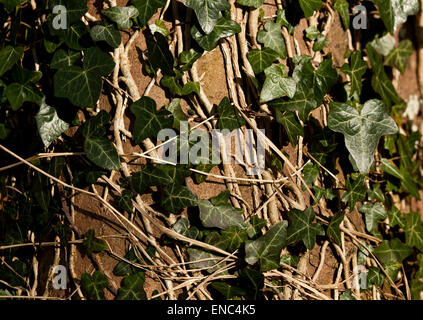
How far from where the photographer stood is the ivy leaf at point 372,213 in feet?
4.31

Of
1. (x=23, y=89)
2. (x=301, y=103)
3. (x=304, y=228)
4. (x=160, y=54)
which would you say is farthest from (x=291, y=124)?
(x=23, y=89)

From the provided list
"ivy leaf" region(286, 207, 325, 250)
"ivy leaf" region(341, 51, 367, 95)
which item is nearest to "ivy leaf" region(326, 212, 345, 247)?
"ivy leaf" region(286, 207, 325, 250)

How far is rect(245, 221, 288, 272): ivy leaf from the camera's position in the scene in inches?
43.6

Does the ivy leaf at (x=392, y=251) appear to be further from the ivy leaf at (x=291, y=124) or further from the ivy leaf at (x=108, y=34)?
the ivy leaf at (x=108, y=34)

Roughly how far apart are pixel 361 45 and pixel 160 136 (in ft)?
2.43

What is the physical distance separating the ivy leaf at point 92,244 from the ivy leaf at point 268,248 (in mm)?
365

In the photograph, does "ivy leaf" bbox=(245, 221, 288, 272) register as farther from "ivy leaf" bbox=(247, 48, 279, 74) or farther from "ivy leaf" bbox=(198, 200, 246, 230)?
"ivy leaf" bbox=(247, 48, 279, 74)

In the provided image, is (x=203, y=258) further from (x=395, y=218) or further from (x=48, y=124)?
(x=395, y=218)

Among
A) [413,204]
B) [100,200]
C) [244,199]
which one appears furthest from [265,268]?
[413,204]

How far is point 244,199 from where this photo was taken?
1177 millimetres

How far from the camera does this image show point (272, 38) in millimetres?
1181

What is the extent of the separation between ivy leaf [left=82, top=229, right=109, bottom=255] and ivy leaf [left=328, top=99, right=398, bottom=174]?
2.16ft

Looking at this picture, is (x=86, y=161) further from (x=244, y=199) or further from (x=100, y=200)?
(x=244, y=199)

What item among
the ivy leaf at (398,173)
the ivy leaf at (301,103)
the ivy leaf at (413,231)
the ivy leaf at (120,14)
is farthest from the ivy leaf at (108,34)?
the ivy leaf at (413,231)
